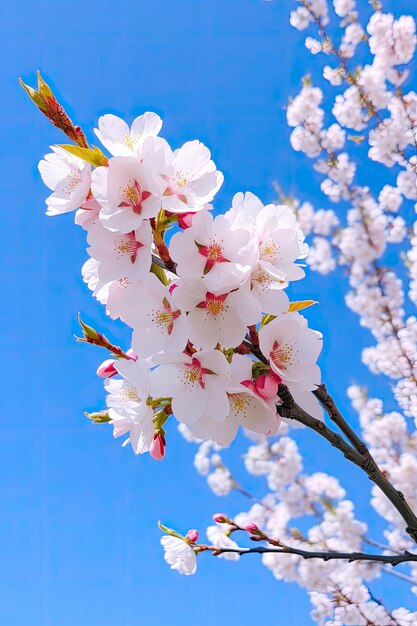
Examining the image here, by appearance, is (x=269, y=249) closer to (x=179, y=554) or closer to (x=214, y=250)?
Result: (x=214, y=250)

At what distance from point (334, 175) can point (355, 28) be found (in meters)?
1.44

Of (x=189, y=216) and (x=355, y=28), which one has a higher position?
(x=355, y=28)

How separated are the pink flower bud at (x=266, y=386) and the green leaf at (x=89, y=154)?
0.60 m

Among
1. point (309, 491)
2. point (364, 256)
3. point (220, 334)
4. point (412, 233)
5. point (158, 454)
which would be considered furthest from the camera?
point (309, 491)

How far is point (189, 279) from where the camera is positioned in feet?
3.95

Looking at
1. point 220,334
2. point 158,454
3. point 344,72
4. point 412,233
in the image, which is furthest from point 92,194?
point 412,233

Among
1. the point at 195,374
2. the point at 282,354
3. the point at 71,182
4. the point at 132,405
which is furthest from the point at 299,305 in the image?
the point at 71,182

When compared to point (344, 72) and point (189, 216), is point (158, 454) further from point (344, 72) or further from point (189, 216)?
point (344, 72)

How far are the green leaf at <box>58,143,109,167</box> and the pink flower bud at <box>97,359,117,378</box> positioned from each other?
50cm

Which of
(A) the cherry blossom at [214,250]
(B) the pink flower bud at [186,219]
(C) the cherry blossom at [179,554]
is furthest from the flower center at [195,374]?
(C) the cherry blossom at [179,554]

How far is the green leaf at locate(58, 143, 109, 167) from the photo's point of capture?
4.06 feet

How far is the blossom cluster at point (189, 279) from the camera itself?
122cm

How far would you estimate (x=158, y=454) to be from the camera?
4.72 feet

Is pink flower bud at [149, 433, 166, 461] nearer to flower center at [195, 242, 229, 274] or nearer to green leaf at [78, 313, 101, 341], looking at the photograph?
green leaf at [78, 313, 101, 341]
